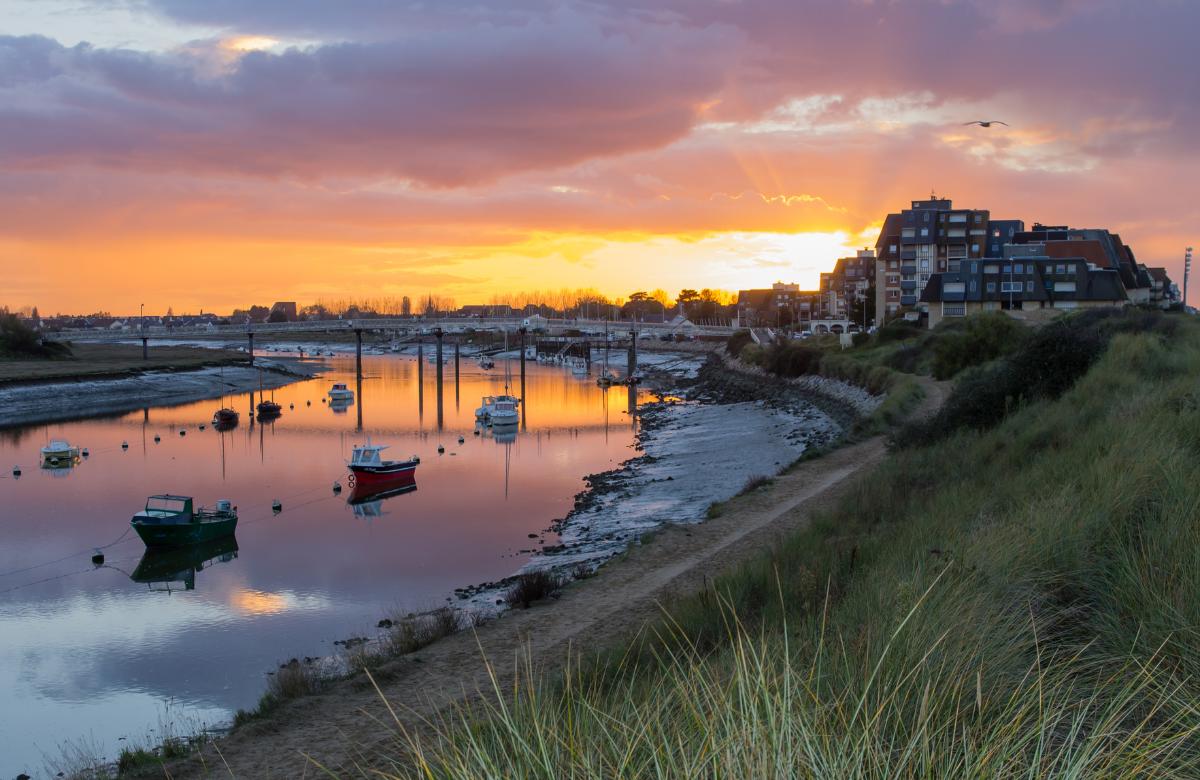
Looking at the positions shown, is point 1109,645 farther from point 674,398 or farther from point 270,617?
point 674,398

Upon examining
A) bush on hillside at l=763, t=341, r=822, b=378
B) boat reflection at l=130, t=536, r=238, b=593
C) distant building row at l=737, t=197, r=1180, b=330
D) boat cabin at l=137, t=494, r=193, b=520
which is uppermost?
distant building row at l=737, t=197, r=1180, b=330

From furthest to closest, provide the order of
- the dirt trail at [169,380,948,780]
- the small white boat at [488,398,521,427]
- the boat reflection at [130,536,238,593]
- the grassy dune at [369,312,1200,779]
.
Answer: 1. the small white boat at [488,398,521,427]
2. the boat reflection at [130,536,238,593]
3. the dirt trail at [169,380,948,780]
4. the grassy dune at [369,312,1200,779]

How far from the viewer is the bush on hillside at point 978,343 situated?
47344mm

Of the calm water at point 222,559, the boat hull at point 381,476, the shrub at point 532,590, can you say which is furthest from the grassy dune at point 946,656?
the boat hull at point 381,476

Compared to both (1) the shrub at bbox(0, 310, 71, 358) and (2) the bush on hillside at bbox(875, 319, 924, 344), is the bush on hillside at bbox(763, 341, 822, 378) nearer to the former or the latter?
(2) the bush on hillside at bbox(875, 319, 924, 344)

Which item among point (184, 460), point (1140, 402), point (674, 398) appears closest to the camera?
point (1140, 402)

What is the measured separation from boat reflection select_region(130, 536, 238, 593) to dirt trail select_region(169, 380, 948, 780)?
12.0 m

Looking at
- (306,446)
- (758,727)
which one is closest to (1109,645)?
(758,727)

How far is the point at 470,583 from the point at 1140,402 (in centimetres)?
1469

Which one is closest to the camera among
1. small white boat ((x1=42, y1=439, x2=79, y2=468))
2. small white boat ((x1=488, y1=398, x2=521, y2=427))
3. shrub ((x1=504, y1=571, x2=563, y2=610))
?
shrub ((x1=504, y1=571, x2=563, y2=610))

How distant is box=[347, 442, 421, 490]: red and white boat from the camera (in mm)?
35500

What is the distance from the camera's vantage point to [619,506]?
3038 cm

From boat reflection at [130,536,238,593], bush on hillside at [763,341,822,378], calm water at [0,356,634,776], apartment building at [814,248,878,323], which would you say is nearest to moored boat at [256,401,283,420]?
calm water at [0,356,634,776]

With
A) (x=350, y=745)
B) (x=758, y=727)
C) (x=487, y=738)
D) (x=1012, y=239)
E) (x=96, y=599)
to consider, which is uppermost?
(x=1012, y=239)
